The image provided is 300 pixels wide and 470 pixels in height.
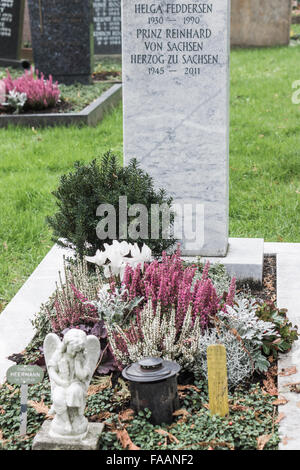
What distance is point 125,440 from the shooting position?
2.95m

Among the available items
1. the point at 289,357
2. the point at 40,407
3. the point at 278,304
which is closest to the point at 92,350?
the point at 40,407

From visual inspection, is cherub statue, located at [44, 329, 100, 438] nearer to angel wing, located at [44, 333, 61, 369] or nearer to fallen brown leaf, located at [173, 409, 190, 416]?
angel wing, located at [44, 333, 61, 369]

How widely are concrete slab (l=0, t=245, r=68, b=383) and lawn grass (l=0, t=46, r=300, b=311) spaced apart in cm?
20

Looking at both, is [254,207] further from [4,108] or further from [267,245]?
[4,108]

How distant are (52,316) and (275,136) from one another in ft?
16.8

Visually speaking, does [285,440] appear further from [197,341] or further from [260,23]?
[260,23]

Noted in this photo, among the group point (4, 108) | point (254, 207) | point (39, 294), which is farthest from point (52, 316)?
point (4, 108)

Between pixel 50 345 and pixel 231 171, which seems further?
pixel 231 171

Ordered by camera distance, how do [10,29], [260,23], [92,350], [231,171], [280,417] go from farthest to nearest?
[260,23] < [10,29] < [231,171] < [280,417] < [92,350]

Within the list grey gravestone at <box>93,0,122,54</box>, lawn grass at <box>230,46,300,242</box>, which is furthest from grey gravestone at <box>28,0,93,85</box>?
grey gravestone at <box>93,0,122,54</box>

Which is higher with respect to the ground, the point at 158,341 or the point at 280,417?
the point at 158,341

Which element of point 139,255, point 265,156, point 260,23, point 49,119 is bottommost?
point 139,255

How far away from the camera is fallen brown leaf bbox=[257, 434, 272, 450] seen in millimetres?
2903

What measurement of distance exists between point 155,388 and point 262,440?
505mm
